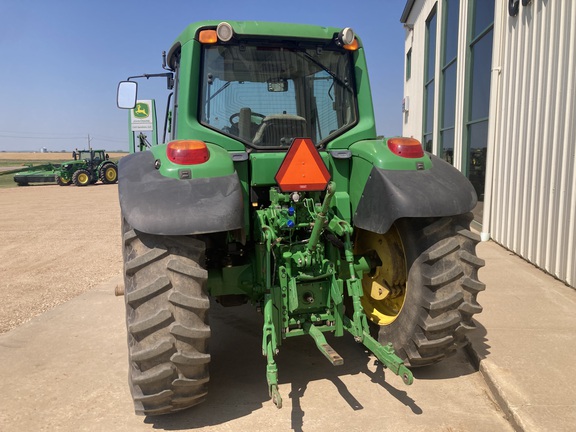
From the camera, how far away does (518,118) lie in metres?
6.82

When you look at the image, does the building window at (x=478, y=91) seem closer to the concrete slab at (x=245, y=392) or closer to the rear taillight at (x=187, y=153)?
the concrete slab at (x=245, y=392)

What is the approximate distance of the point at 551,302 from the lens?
15.4 ft

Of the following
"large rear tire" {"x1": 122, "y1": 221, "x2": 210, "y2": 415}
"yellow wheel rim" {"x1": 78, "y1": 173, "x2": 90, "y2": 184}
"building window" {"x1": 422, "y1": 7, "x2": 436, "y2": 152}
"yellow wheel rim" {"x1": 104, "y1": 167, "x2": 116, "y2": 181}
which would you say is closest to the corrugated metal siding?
"large rear tire" {"x1": 122, "y1": 221, "x2": 210, "y2": 415}

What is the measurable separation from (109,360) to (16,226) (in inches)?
354

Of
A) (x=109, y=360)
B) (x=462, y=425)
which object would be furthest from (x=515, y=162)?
(x=109, y=360)

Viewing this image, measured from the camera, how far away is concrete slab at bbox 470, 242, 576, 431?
2.75 m

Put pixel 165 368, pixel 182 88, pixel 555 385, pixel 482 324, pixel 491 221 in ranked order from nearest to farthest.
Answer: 1. pixel 165 368
2. pixel 555 385
3. pixel 182 88
4. pixel 482 324
5. pixel 491 221

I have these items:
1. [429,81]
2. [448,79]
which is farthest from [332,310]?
[429,81]

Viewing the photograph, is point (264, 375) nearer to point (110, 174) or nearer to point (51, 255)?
point (51, 255)

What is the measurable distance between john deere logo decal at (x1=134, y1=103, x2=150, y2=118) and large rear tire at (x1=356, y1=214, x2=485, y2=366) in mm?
7597

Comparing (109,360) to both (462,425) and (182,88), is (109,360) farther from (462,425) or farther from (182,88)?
(462,425)

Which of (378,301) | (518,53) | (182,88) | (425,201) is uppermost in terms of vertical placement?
(518,53)

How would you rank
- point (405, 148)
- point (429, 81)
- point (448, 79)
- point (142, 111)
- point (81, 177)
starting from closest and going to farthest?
point (405, 148)
point (142, 111)
point (448, 79)
point (429, 81)
point (81, 177)

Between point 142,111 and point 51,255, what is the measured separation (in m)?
3.51
